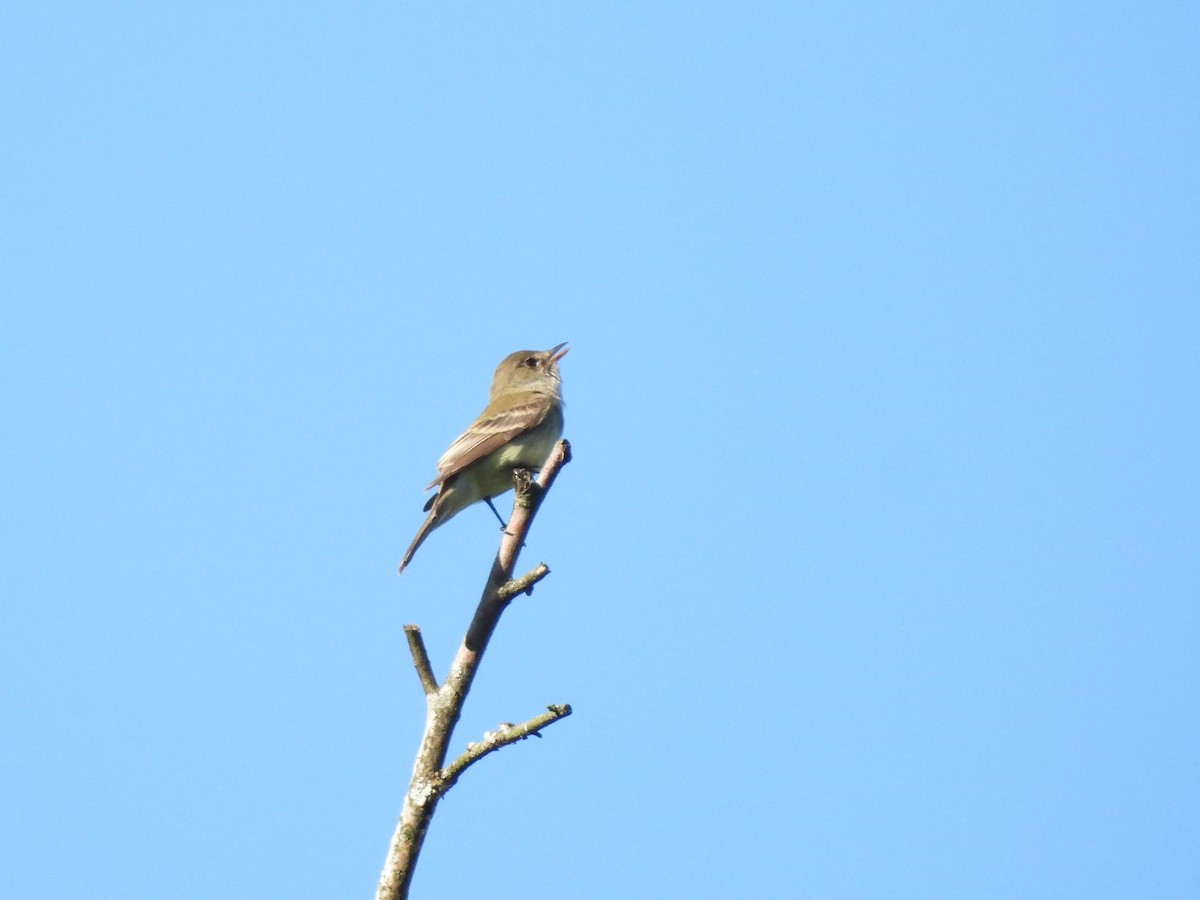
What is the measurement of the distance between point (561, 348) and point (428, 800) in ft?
27.6

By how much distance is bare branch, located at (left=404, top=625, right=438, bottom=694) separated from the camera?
5965 mm

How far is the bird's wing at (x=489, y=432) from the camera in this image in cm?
1088

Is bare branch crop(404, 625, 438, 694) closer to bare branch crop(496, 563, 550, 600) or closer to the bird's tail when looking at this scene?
bare branch crop(496, 563, 550, 600)

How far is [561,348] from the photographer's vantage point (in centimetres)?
1337

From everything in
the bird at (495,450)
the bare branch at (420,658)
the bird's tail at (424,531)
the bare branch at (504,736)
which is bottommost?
the bare branch at (504,736)

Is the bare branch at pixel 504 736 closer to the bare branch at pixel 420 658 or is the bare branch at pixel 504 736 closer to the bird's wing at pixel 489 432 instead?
the bare branch at pixel 420 658

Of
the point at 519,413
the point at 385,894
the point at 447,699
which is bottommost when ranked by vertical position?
the point at 385,894

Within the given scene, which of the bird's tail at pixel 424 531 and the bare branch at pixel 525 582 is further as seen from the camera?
the bird's tail at pixel 424 531

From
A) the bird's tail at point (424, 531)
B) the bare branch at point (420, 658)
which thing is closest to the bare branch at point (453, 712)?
the bare branch at point (420, 658)

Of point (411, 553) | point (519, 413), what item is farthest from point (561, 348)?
point (411, 553)

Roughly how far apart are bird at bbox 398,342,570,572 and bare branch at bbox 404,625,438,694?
12.5 ft

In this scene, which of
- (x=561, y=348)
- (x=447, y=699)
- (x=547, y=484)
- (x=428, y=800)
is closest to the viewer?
(x=428, y=800)

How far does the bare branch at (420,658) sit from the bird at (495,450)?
381 centimetres

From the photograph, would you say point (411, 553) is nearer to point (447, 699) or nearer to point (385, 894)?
point (447, 699)
